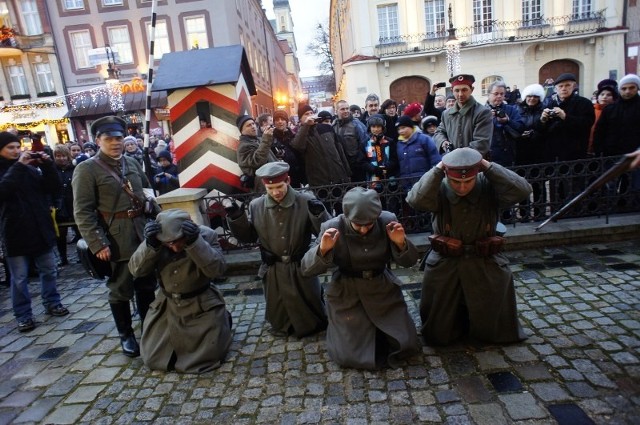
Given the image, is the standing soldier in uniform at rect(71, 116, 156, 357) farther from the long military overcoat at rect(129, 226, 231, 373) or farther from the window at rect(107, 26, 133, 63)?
the window at rect(107, 26, 133, 63)

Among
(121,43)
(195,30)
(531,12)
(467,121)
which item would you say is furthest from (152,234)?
(121,43)

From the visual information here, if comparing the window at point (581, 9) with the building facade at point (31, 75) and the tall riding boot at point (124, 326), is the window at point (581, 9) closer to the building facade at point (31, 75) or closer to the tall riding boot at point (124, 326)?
the tall riding boot at point (124, 326)

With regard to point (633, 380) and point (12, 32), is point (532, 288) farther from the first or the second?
point (12, 32)

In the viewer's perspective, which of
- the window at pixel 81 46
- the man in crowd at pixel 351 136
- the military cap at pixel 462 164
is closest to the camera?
the military cap at pixel 462 164

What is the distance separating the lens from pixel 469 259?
308 cm

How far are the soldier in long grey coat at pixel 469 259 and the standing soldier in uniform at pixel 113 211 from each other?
245cm

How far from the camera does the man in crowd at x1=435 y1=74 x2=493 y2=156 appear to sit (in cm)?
425

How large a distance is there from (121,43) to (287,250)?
23.7 m

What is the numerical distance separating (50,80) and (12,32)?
2.82m

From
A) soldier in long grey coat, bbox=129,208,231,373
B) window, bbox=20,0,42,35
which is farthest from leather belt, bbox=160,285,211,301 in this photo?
window, bbox=20,0,42,35

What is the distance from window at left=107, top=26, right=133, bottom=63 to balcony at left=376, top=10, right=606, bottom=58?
13.6 metres

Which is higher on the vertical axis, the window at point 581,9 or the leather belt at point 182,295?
the window at point 581,9

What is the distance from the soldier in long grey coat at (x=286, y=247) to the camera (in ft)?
11.7

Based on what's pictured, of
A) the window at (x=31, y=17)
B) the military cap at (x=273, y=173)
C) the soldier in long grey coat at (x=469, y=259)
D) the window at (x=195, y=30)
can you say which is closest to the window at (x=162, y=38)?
the window at (x=195, y=30)
